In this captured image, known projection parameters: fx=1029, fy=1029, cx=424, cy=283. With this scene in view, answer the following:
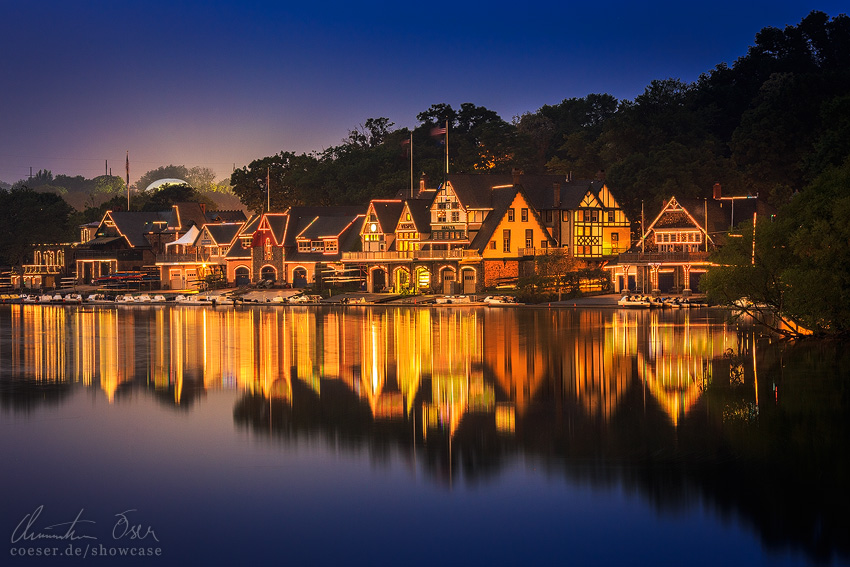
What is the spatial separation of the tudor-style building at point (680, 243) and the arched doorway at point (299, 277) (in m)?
35.7

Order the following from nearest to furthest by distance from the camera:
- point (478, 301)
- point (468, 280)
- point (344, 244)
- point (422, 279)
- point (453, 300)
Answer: point (453, 300) → point (478, 301) → point (468, 280) → point (422, 279) → point (344, 244)

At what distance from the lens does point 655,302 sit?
82.4 m

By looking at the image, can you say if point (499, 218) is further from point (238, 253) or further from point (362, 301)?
point (238, 253)

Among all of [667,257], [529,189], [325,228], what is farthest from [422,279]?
[667,257]

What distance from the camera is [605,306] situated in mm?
85125

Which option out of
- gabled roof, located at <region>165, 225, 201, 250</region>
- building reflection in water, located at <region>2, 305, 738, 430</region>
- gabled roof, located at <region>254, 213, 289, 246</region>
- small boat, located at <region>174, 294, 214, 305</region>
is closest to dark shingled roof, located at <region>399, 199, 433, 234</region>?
gabled roof, located at <region>254, 213, 289, 246</region>

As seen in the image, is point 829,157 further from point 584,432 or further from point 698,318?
point 584,432

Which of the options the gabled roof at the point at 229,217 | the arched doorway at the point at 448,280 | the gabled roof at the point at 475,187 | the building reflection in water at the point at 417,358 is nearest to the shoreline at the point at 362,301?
the arched doorway at the point at 448,280

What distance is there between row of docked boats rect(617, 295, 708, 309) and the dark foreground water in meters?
31.0

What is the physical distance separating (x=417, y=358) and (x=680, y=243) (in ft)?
Result: 169

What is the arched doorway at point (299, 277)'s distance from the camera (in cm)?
11331

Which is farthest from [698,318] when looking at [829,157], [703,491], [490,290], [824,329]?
[703,491]

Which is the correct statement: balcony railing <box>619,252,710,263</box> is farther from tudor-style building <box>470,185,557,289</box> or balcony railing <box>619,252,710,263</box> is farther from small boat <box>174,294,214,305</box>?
small boat <box>174,294,214,305</box>

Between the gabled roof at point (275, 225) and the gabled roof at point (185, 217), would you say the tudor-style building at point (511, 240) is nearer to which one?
the gabled roof at point (275, 225)
